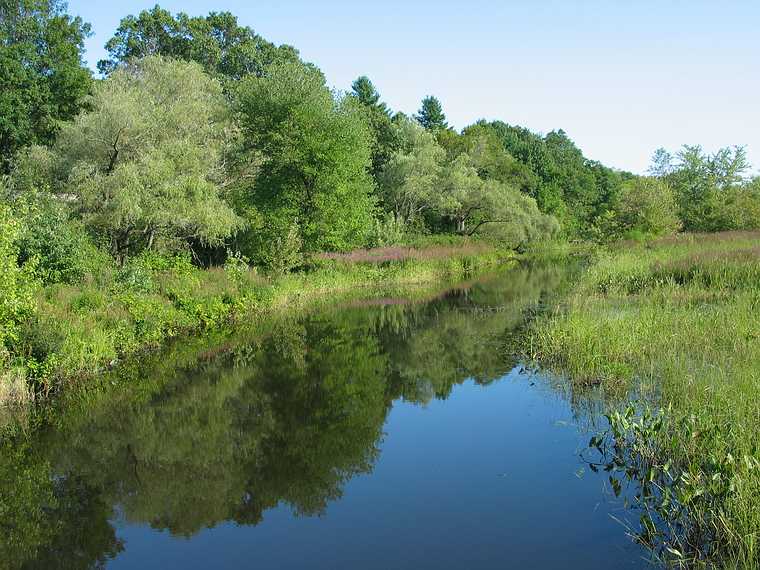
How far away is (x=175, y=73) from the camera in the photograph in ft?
100

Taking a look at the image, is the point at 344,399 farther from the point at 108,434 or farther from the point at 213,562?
the point at 213,562

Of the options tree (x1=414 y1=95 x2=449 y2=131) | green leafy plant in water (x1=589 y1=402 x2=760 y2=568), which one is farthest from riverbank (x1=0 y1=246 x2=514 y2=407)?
tree (x1=414 y1=95 x2=449 y2=131)

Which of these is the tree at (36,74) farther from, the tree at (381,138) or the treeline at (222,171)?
the tree at (381,138)

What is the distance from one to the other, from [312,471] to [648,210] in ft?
92.0

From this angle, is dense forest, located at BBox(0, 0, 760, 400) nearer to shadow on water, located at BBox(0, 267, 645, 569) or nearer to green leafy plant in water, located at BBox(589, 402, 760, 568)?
shadow on water, located at BBox(0, 267, 645, 569)

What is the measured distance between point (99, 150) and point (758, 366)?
73.0 feet

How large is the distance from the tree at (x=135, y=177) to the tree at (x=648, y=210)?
21817mm

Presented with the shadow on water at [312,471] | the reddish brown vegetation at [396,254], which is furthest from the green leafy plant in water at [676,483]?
the reddish brown vegetation at [396,254]

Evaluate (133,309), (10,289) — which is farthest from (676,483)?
(133,309)

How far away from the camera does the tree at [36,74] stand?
3697 centimetres

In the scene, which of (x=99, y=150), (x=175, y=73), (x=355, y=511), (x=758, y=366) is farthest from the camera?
(x=175, y=73)

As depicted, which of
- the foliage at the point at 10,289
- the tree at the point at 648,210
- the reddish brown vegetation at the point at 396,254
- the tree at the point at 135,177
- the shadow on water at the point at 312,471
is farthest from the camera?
the reddish brown vegetation at the point at 396,254

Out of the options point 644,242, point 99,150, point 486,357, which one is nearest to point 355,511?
point 486,357

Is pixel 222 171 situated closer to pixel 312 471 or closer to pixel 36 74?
pixel 36 74
